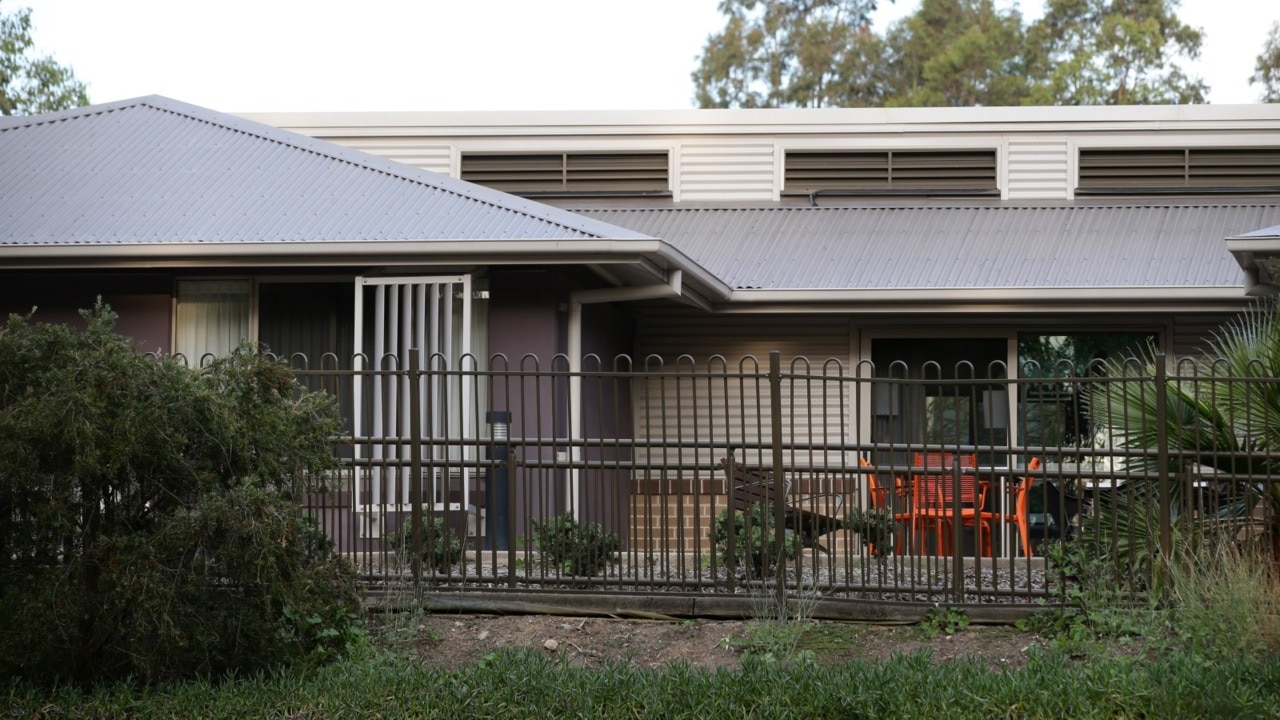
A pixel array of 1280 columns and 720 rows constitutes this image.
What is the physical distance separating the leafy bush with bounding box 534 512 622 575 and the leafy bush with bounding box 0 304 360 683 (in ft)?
5.43

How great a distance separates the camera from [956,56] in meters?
36.4

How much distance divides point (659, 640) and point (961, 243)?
297 inches

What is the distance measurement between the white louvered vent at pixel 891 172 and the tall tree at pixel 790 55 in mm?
22980

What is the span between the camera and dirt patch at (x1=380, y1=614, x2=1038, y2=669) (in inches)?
301

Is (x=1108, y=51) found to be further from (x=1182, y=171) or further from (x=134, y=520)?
Result: (x=134, y=520)

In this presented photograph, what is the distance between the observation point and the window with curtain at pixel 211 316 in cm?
1155

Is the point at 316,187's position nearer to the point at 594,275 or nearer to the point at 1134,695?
the point at 594,275

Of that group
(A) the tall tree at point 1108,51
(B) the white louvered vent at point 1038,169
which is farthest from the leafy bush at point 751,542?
(A) the tall tree at point 1108,51

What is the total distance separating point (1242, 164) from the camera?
1527cm

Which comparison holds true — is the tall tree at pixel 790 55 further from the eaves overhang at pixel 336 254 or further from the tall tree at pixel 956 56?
the eaves overhang at pixel 336 254

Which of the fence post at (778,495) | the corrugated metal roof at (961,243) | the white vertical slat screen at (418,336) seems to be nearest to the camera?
the fence post at (778,495)

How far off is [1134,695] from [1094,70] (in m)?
31.6

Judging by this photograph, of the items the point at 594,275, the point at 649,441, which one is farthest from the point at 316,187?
the point at 649,441

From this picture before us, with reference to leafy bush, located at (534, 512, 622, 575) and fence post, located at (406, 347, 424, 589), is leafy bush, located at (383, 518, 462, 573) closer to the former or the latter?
fence post, located at (406, 347, 424, 589)
